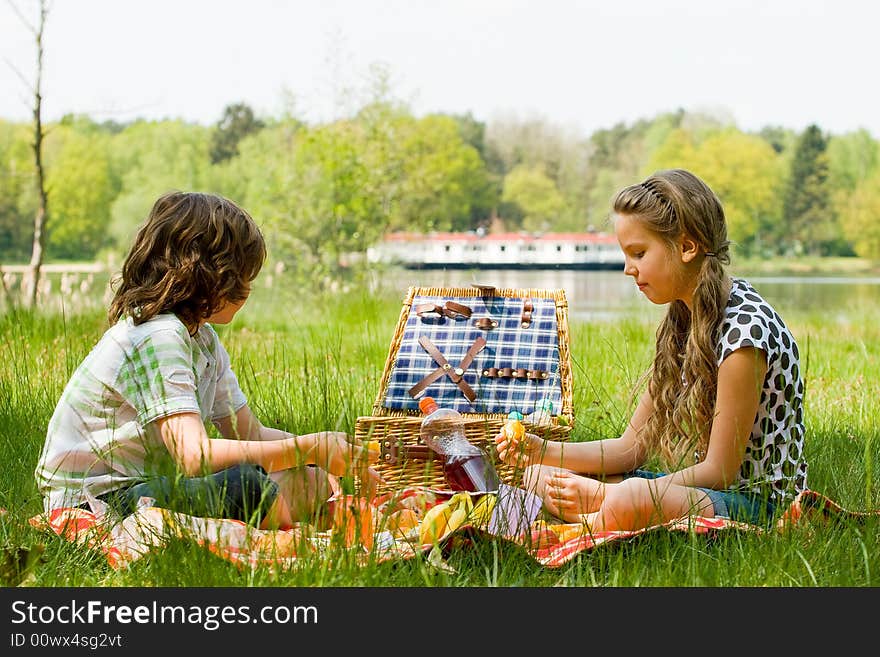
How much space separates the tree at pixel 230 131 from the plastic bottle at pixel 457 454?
29.1 m

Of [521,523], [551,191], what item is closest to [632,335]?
[521,523]

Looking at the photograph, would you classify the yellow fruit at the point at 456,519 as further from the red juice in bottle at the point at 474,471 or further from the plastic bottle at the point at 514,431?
the red juice in bottle at the point at 474,471

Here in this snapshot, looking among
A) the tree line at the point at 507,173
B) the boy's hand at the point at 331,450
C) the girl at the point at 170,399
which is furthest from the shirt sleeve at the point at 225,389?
the tree line at the point at 507,173

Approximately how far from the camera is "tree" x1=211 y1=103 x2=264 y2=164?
3091 centimetres

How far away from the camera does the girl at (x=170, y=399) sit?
2.20 m

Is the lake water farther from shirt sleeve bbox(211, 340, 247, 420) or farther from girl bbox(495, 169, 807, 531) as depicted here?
shirt sleeve bbox(211, 340, 247, 420)

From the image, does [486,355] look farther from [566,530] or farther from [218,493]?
[218,493]

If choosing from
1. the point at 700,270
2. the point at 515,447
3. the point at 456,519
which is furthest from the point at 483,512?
the point at 700,270

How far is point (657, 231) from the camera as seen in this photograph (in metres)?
2.58

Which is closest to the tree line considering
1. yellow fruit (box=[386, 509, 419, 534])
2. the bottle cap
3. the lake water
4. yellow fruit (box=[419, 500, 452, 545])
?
the lake water

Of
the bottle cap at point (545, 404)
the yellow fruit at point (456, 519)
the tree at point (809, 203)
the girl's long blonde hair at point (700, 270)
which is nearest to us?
the yellow fruit at point (456, 519)

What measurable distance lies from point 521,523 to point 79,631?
92 cm

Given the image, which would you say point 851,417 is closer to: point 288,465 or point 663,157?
point 288,465

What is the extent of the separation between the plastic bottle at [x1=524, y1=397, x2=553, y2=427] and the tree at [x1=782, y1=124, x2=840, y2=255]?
34.0m
